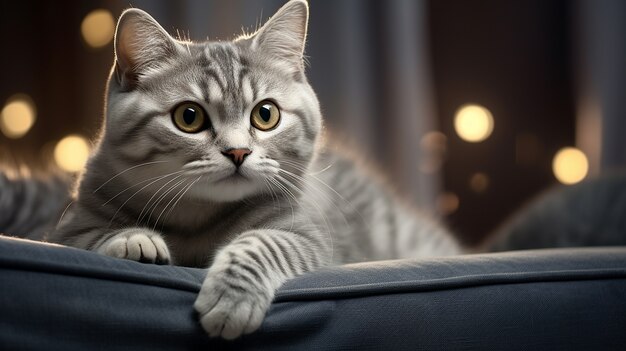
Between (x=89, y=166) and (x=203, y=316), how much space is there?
45 centimetres

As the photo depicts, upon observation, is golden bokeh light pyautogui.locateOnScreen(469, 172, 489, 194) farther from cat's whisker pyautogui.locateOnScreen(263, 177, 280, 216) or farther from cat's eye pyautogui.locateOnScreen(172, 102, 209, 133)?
cat's eye pyautogui.locateOnScreen(172, 102, 209, 133)

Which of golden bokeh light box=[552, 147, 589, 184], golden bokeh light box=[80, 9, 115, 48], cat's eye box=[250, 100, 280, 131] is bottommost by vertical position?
golden bokeh light box=[552, 147, 589, 184]

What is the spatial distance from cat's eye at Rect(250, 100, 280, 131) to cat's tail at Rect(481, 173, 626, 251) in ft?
2.42

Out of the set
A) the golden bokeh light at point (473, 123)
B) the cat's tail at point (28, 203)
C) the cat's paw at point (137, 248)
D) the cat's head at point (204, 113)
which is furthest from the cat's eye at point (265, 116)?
the golden bokeh light at point (473, 123)

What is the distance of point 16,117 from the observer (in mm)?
2139

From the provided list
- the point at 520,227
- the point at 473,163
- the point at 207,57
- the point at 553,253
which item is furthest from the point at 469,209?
the point at 207,57

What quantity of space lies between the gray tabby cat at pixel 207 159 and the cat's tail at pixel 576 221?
584 mm

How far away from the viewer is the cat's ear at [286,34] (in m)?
1.09

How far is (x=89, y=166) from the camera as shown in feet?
3.51

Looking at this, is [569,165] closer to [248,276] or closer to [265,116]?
[265,116]

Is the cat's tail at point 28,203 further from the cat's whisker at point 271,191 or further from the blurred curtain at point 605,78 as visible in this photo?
the blurred curtain at point 605,78

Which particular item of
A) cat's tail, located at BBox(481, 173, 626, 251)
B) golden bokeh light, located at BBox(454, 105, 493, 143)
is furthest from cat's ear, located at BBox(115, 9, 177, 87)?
golden bokeh light, located at BBox(454, 105, 493, 143)

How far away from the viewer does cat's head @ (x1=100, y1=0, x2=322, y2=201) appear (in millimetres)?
925

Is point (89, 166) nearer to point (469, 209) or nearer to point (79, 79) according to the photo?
point (79, 79)
